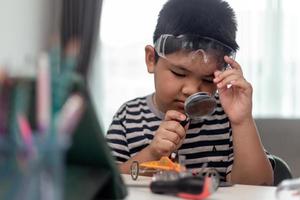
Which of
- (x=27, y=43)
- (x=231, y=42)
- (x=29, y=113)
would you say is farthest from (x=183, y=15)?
(x=27, y=43)

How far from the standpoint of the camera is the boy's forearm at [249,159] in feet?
3.57

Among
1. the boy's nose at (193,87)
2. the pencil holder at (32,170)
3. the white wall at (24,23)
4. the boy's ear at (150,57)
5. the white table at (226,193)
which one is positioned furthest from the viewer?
the white wall at (24,23)

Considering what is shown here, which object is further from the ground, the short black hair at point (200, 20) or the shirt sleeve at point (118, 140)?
the short black hair at point (200, 20)

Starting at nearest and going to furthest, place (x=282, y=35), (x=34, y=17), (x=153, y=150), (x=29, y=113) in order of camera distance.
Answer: (x=29, y=113) < (x=153, y=150) < (x=282, y=35) < (x=34, y=17)

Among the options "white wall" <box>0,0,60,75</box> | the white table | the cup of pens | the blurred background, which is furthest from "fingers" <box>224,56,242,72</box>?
"white wall" <box>0,0,60,75</box>

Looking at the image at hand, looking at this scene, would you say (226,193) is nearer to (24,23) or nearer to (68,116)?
(68,116)

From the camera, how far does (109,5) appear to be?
10.5 ft

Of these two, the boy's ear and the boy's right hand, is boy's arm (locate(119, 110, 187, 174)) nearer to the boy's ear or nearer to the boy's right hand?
the boy's right hand

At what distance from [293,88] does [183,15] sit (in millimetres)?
1905

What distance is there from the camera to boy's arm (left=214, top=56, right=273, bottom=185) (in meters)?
1.09

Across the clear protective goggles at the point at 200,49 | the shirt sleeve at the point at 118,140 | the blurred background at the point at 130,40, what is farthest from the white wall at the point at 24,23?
the clear protective goggles at the point at 200,49

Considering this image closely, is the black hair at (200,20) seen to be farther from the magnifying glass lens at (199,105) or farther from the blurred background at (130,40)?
the blurred background at (130,40)

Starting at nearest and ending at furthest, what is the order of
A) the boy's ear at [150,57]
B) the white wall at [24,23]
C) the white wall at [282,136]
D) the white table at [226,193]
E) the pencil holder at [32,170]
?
1. the pencil holder at [32,170]
2. the white table at [226,193]
3. the boy's ear at [150,57]
4. the white wall at [282,136]
5. the white wall at [24,23]

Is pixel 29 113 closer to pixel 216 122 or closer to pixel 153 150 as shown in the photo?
pixel 153 150
